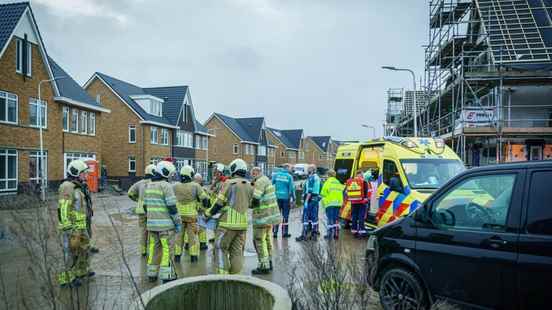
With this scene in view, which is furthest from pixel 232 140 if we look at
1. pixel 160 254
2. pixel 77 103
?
pixel 160 254

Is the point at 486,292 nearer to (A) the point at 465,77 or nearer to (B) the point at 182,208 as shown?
(B) the point at 182,208

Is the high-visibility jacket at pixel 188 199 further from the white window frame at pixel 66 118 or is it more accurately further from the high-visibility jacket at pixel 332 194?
the white window frame at pixel 66 118

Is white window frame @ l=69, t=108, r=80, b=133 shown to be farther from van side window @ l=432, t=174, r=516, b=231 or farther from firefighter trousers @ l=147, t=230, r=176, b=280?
van side window @ l=432, t=174, r=516, b=231

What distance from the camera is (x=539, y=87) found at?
19531 millimetres

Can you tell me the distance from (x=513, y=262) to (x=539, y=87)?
1974 centimetres

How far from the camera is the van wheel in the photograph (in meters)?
4.27

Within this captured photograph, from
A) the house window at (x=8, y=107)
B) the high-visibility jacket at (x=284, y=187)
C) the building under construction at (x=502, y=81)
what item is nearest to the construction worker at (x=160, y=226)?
the high-visibility jacket at (x=284, y=187)

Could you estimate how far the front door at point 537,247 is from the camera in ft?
10.6

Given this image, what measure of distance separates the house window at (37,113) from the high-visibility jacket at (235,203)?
67.1ft

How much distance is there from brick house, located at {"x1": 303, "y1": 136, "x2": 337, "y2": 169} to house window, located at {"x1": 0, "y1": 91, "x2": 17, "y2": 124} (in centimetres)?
6898

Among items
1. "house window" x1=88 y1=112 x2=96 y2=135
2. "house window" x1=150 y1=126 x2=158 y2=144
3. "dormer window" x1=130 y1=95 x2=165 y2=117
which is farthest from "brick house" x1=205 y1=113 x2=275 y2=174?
"house window" x1=88 y1=112 x2=96 y2=135

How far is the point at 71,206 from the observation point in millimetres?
6359

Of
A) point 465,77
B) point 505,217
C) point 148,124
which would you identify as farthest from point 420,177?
point 148,124

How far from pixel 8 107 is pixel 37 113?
1997 millimetres
